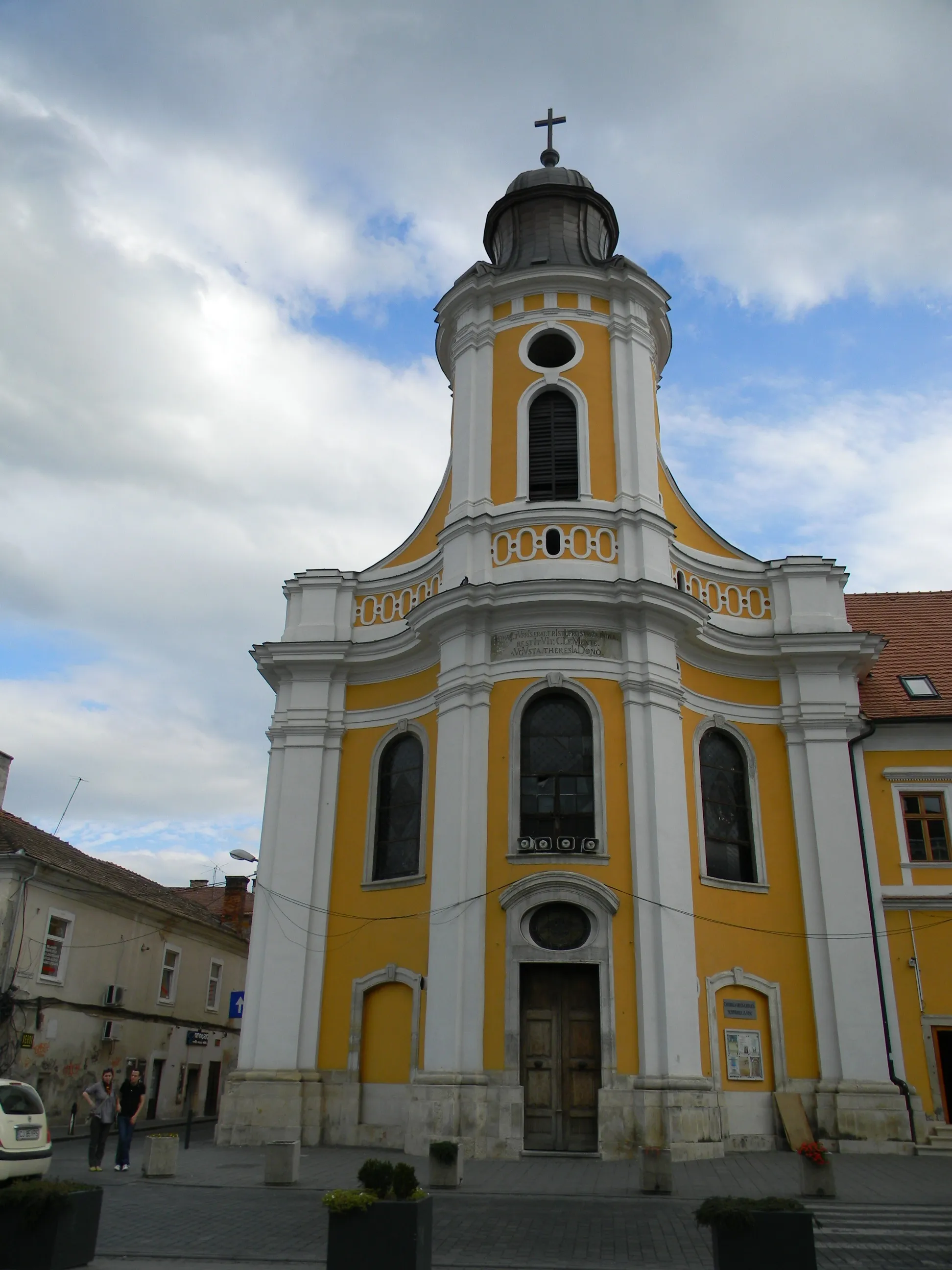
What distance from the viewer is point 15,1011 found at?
22.7 metres

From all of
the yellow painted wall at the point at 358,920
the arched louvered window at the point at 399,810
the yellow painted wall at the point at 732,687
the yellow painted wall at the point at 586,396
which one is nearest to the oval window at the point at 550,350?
the yellow painted wall at the point at 586,396

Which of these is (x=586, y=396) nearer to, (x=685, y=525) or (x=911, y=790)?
(x=685, y=525)

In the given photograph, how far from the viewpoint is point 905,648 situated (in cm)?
2636

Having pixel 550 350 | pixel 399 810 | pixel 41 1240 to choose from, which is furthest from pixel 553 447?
pixel 41 1240

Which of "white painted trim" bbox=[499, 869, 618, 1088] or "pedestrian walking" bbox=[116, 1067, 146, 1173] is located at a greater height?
"white painted trim" bbox=[499, 869, 618, 1088]

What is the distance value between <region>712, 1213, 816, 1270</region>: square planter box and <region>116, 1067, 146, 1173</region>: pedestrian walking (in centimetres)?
1115

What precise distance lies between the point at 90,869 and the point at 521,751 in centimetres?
1364

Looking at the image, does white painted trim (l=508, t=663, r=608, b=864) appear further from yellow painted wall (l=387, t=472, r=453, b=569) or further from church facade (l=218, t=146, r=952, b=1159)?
yellow painted wall (l=387, t=472, r=453, b=569)

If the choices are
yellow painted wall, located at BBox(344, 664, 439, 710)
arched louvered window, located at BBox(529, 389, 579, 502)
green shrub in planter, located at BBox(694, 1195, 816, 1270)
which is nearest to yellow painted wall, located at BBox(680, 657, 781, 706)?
arched louvered window, located at BBox(529, 389, 579, 502)

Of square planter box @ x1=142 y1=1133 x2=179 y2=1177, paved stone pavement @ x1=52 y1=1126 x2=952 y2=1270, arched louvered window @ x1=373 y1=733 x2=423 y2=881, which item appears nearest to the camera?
paved stone pavement @ x1=52 y1=1126 x2=952 y2=1270

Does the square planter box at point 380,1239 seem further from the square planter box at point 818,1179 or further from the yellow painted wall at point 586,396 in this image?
the yellow painted wall at point 586,396

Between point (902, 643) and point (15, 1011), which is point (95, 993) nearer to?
point (15, 1011)

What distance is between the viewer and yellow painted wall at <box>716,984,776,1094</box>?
19219mm

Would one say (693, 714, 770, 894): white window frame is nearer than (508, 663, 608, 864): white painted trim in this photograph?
No
